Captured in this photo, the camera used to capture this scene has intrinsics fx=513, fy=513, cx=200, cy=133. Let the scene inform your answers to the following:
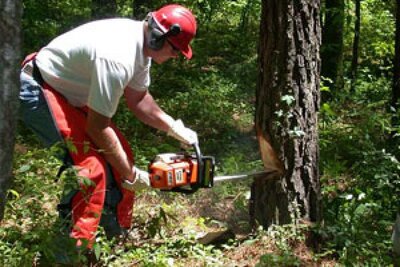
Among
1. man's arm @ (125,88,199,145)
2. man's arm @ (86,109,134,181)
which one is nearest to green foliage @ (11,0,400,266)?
man's arm @ (86,109,134,181)

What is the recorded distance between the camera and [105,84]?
3230 mm

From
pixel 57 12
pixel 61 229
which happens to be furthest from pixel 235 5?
pixel 61 229

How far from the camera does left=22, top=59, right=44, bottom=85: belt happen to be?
3.72 meters

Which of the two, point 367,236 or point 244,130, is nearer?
point 367,236

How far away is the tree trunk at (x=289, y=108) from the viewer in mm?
3662

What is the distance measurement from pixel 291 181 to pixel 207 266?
34.5 inches

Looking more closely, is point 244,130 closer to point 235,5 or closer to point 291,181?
point 291,181

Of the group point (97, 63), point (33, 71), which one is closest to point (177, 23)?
point (97, 63)

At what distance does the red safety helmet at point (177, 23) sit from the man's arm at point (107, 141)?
27.8 inches

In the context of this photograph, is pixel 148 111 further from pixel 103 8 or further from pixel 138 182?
pixel 103 8

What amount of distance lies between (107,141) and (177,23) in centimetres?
92

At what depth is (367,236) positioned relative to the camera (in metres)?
4.02

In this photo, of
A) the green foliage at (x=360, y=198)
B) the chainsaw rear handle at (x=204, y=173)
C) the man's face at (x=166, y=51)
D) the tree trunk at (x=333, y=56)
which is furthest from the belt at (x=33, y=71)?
the tree trunk at (x=333, y=56)

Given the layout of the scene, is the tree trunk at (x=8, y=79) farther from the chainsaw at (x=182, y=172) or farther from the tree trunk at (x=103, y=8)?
the tree trunk at (x=103, y=8)
